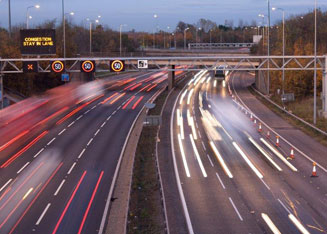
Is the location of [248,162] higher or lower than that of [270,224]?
higher

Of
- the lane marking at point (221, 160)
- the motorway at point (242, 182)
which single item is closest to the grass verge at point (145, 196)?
the motorway at point (242, 182)

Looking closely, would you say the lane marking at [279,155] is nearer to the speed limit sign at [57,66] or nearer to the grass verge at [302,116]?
the grass verge at [302,116]

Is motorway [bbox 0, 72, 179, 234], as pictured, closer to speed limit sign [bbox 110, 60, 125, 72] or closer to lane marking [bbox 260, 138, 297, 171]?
speed limit sign [bbox 110, 60, 125, 72]

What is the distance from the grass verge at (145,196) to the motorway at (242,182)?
43.0 inches

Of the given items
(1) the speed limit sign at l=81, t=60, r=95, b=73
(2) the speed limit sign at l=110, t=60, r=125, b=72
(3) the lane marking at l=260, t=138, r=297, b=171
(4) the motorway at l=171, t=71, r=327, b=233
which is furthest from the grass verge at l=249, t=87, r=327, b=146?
(1) the speed limit sign at l=81, t=60, r=95, b=73

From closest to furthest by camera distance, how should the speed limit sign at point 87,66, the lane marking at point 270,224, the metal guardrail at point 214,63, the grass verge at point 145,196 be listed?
the lane marking at point 270,224 → the grass verge at point 145,196 → the metal guardrail at point 214,63 → the speed limit sign at point 87,66

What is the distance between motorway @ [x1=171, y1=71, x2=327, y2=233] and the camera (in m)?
18.8

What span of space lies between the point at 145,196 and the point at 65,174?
19.0 ft

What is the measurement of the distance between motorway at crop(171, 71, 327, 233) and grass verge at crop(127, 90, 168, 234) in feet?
3.58

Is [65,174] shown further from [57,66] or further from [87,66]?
[57,66]

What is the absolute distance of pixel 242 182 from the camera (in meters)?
24.6

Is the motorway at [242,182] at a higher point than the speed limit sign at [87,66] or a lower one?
lower

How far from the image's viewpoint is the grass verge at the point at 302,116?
3644 cm

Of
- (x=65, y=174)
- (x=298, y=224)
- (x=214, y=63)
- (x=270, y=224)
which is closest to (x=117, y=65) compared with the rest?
(x=214, y=63)
